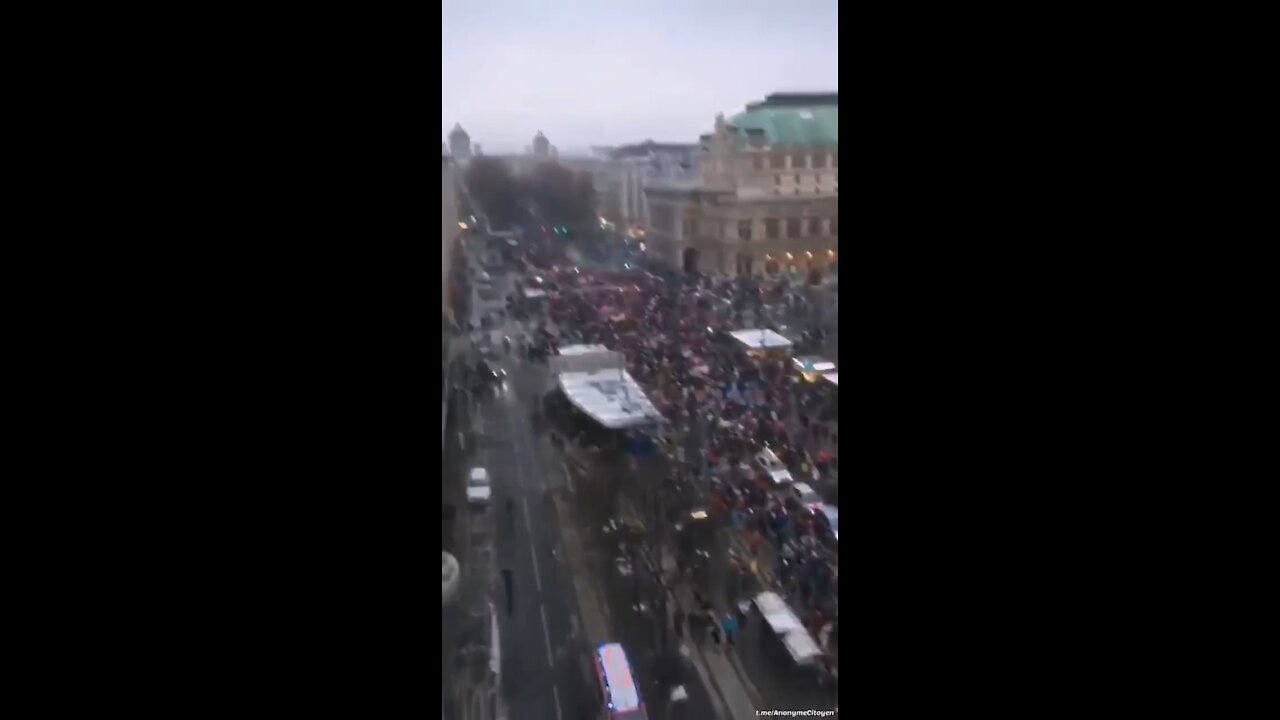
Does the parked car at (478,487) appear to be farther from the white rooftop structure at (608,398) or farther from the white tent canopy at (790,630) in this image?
the white tent canopy at (790,630)

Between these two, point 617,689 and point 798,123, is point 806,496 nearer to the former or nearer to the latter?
point 617,689

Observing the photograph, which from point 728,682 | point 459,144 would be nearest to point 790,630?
point 728,682

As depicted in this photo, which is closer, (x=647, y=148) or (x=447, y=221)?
(x=447, y=221)
